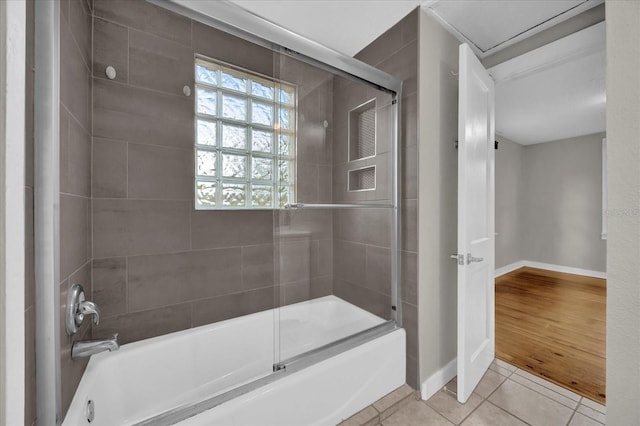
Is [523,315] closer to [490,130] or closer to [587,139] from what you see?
[490,130]

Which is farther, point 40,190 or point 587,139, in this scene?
point 587,139

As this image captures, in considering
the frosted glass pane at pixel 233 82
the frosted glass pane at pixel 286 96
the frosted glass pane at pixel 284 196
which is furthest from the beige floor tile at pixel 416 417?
the frosted glass pane at pixel 233 82

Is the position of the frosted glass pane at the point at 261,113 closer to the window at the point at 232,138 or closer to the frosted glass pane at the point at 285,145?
the window at the point at 232,138

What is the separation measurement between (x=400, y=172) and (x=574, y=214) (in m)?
5.26

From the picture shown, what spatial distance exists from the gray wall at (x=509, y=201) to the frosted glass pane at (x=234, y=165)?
4.49 metres

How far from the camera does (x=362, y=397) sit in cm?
150

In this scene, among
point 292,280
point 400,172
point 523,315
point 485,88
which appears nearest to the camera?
point 292,280

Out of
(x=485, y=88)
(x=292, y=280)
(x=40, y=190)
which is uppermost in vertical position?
(x=485, y=88)

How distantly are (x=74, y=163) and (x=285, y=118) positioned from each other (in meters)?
0.94

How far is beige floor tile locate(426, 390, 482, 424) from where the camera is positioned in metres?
1.49

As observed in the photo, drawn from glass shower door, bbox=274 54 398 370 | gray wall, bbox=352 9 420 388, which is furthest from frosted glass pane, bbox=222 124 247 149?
gray wall, bbox=352 9 420 388

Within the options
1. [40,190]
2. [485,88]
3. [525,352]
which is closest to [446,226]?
[485,88]

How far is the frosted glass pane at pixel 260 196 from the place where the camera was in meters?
1.87

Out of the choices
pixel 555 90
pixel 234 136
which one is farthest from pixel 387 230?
pixel 555 90
